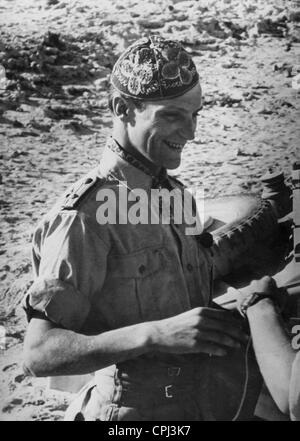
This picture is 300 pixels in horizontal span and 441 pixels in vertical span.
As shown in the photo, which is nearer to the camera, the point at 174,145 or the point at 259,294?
the point at 174,145

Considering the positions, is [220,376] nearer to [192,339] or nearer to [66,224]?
[192,339]

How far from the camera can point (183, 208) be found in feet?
11.0

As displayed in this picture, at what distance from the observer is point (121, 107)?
300cm

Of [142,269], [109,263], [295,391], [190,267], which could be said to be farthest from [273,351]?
[109,263]

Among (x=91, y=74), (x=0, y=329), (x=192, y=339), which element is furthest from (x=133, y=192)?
(x=91, y=74)

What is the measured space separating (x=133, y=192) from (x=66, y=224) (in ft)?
1.15

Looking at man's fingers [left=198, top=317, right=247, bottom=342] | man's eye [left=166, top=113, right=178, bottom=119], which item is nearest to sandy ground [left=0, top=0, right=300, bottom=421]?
man's fingers [left=198, top=317, right=247, bottom=342]

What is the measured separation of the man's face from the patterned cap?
0.04m

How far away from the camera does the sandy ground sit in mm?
6840

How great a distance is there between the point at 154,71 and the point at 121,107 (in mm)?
195

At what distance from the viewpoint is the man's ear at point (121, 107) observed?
2.99m

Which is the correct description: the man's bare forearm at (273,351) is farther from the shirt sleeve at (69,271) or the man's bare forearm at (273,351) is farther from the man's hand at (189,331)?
the shirt sleeve at (69,271)

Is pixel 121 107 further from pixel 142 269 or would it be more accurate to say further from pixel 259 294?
pixel 259 294

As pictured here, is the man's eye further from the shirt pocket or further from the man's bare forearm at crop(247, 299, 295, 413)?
the man's bare forearm at crop(247, 299, 295, 413)
